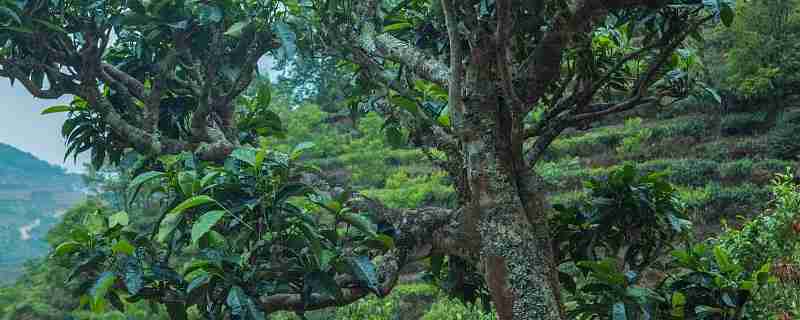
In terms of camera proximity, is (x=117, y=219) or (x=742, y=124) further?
(x=742, y=124)

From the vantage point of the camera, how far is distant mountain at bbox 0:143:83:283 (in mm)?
10859

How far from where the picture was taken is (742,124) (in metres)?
7.74

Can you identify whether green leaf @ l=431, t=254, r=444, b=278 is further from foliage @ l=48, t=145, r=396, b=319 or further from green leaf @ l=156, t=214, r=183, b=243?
green leaf @ l=156, t=214, r=183, b=243

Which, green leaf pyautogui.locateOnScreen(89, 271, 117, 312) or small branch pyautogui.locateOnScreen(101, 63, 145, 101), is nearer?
green leaf pyautogui.locateOnScreen(89, 271, 117, 312)

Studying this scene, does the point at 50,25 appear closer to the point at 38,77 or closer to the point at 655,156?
the point at 38,77

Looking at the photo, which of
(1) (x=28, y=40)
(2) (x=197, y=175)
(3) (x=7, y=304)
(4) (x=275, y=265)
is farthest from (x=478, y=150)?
(3) (x=7, y=304)

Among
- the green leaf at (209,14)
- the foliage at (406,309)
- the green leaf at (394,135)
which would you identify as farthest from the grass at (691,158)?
the green leaf at (209,14)

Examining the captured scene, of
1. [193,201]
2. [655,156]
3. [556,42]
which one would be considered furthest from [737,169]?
[193,201]

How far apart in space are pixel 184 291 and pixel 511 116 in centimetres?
85

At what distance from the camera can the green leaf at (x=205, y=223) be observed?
1174 mm

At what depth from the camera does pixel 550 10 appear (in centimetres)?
187

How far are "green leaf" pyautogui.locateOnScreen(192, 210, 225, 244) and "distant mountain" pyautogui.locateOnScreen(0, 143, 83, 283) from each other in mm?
10402

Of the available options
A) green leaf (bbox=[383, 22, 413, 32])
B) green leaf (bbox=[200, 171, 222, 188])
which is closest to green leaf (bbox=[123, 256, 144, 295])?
green leaf (bbox=[200, 171, 222, 188])

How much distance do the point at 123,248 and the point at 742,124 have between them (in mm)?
8017
